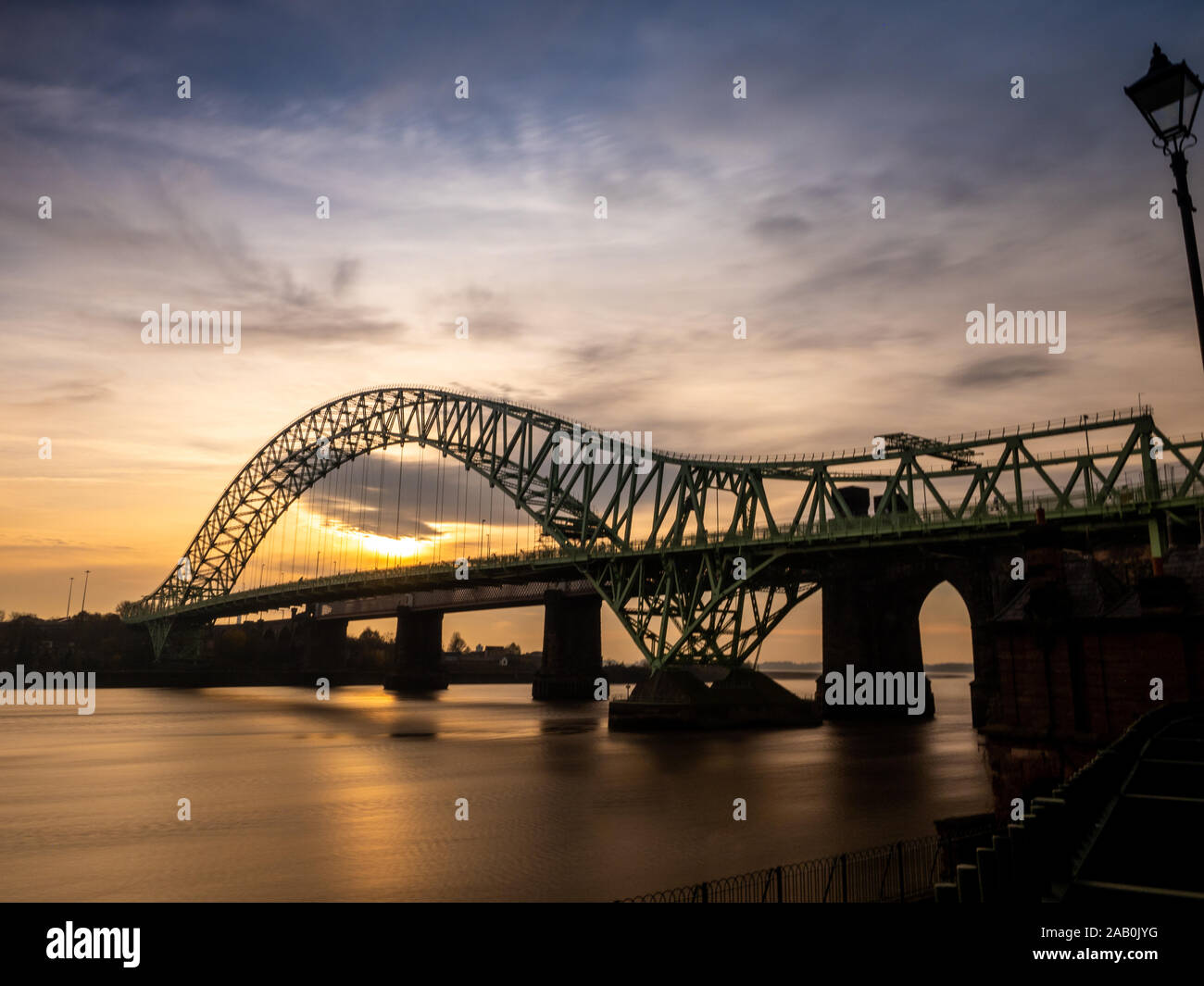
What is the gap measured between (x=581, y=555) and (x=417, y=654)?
7296 centimetres

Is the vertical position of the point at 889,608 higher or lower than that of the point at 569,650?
higher

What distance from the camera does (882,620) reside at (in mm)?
83438

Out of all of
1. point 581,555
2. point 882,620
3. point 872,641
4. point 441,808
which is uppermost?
point 581,555

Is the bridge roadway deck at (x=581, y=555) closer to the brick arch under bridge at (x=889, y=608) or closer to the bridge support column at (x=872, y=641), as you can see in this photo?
the brick arch under bridge at (x=889, y=608)

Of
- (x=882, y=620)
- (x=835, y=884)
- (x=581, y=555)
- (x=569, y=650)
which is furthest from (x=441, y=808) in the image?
(x=569, y=650)

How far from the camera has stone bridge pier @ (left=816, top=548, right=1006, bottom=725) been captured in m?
74.6

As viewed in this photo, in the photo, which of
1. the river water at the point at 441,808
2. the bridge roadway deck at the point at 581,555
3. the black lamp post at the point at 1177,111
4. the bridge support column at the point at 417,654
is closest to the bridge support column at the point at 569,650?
the bridge roadway deck at the point at 581,555

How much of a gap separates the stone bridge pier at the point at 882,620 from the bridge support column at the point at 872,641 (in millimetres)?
81

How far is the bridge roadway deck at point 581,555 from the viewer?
46.8m

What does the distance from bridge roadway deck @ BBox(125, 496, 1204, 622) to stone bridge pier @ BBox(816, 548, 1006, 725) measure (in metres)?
15.7

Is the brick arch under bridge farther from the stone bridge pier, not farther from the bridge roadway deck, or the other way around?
the bridge roadway deck

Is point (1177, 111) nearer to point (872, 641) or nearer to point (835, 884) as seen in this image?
point (835, 884)

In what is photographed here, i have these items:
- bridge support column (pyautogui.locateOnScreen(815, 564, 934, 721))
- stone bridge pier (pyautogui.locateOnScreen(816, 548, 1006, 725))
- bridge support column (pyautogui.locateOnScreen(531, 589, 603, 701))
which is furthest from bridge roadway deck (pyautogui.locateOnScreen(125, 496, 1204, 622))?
bridge support column (pyautogui.locateOnScreen(815, 564, 934, 721))
